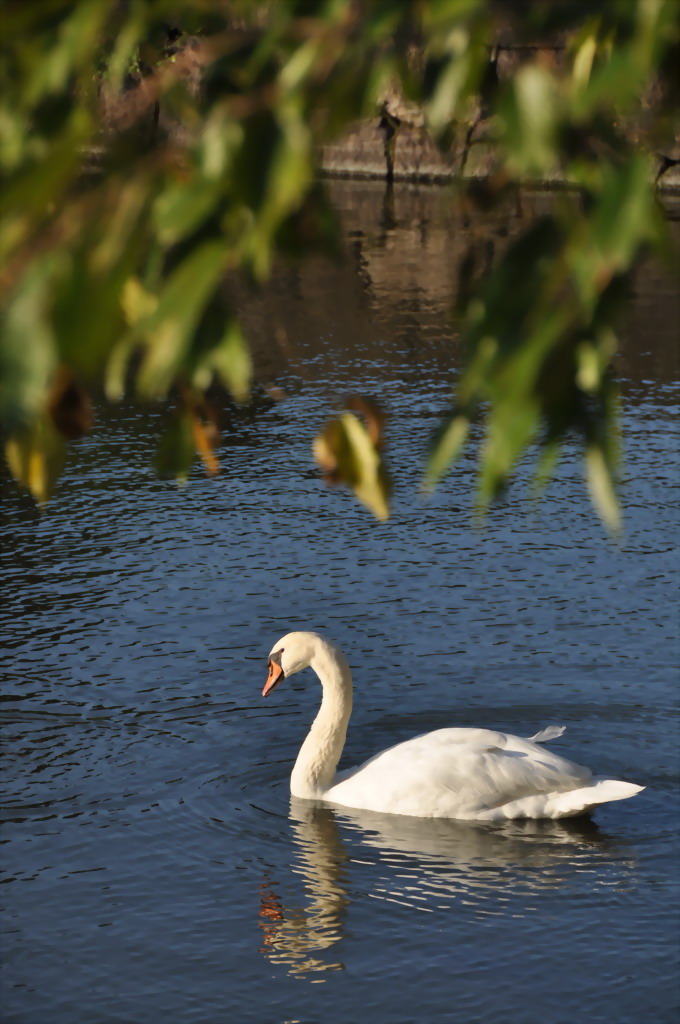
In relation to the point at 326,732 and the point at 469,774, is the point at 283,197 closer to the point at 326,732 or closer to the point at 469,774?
the point at 469,774

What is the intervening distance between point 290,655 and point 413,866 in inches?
67.1

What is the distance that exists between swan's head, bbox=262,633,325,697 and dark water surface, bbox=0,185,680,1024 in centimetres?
41

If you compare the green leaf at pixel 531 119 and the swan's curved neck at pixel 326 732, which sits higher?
the green leaf at pixel 531 119

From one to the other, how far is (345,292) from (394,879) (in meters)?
17.6

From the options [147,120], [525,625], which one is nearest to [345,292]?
[525,625]

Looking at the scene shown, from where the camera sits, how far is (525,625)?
1062cm

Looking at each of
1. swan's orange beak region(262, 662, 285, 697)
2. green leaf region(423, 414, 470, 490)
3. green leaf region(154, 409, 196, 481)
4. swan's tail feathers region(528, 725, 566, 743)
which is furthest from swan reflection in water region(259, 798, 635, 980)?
green leaf region(423, 414, 470, 490)

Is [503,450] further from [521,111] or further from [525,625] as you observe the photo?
[525,625]

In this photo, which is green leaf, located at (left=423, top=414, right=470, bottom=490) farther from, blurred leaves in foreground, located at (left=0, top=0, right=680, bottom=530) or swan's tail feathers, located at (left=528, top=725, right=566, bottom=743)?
swan's tail feathers, located at (left=528, top=725, right=566, bottom=743)

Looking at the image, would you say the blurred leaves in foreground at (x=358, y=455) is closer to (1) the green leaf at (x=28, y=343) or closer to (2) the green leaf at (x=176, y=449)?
(2) the green leaf at (x=176, y=449)

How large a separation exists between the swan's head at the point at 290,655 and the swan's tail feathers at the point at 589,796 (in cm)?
165

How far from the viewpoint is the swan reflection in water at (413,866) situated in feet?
24.2

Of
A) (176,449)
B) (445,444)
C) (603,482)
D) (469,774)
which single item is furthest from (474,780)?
(603,482)

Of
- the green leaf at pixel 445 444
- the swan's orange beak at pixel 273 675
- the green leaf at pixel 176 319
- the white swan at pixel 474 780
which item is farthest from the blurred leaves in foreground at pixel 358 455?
the swan's orange beak at pixel 273 675
